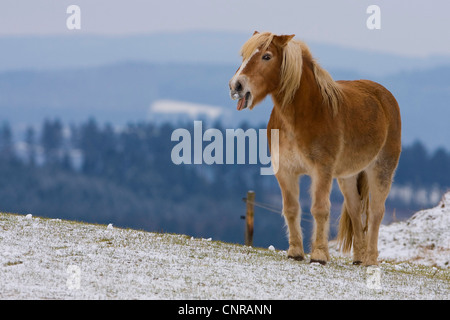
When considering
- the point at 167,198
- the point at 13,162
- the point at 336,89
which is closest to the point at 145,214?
the point at 167,198

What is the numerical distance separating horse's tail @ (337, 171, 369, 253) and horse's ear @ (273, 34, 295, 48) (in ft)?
11.4

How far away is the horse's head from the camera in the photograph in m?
11.3

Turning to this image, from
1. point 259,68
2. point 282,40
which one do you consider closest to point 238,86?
point 259,68

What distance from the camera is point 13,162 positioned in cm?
18825

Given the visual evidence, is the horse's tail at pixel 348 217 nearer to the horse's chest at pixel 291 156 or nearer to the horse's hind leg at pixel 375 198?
the horse's hind leg at pixel 375 198

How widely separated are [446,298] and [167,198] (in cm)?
18263

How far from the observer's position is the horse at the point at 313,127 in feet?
38.1

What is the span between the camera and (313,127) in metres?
11.8

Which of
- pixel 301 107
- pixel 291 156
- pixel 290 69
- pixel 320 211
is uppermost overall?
pixel 290 69

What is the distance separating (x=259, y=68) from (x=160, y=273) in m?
3.77

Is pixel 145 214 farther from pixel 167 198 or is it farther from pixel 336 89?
pixel 336 89

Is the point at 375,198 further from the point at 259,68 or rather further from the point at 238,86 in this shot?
the point at 238,86

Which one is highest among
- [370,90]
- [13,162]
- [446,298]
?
[370,90]

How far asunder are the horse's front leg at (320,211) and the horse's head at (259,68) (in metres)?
1.68
